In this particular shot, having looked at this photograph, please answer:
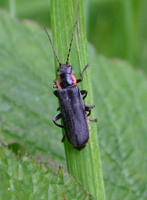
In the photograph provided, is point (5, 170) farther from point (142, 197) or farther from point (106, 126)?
point (106, 126)

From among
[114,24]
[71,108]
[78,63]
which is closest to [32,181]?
[78,63]

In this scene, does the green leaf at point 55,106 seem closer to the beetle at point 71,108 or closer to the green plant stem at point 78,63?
the beetle at point 71,108

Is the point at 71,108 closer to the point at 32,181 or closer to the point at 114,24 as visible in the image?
the point at 32,181

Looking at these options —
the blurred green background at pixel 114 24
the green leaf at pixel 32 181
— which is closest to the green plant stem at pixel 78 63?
the green leaf at pixel 32 181

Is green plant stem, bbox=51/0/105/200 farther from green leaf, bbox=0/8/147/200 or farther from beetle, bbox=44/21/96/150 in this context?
green leaf, bbox=0/8/147/200

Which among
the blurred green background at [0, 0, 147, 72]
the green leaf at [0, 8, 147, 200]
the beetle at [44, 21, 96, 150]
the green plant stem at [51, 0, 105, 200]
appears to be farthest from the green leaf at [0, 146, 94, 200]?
the blurred green background at [0, 0, 147, 72]

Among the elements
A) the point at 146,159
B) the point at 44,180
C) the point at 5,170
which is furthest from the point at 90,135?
the point at 146,159
